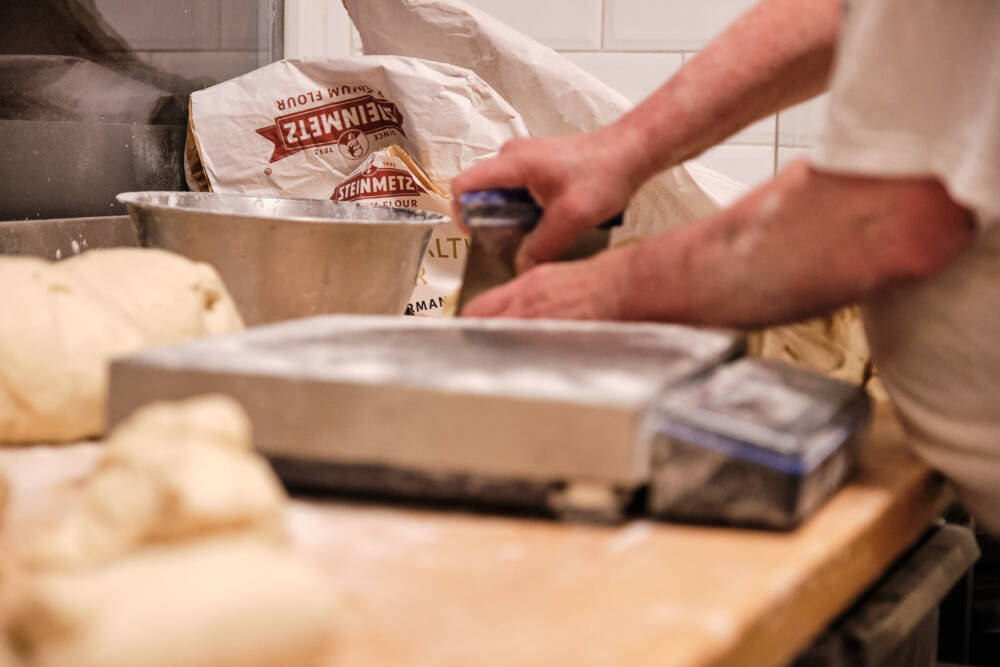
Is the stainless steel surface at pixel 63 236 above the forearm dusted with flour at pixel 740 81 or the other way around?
the other way around

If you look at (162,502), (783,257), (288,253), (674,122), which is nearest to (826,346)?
(674,122)

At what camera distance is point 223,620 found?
34cm

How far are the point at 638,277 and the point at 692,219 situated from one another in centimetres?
51

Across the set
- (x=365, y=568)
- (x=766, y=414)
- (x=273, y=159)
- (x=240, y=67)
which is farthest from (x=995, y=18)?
(x=240, y=67)

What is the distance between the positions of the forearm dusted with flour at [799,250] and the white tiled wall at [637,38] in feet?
4.17

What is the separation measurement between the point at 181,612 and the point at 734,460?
0.28 meters

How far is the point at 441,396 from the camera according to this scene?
0.51 m

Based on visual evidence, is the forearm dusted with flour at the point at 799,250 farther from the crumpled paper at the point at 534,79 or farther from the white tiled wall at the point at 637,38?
the white tiled wall at the point at 637,38

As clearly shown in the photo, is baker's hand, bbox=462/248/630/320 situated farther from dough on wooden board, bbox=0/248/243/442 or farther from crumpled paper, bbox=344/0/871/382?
crumpled paper, bbox=344/0/871/382

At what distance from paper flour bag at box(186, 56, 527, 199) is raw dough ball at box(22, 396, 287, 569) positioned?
938 mm

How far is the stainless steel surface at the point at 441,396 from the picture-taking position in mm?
496

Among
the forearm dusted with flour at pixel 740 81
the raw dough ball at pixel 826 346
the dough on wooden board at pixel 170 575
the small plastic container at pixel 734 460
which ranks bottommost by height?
the raw dough ball at pixel 826 346

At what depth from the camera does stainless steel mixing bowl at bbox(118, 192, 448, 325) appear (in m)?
0.89

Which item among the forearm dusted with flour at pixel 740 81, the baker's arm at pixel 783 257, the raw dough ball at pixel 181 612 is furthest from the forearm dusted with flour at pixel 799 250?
the raw dough ball at pixel 181 612
